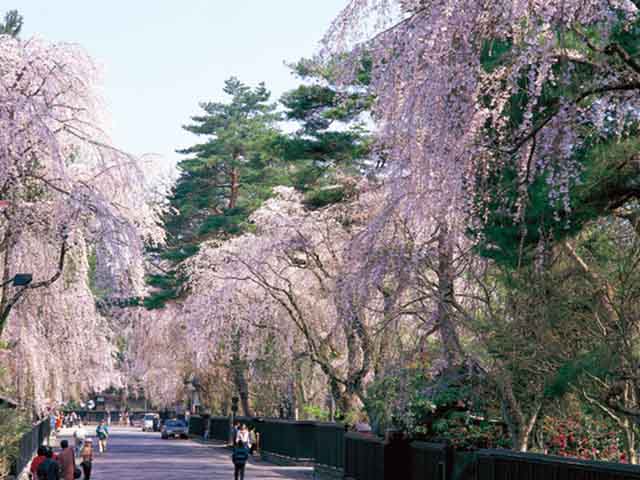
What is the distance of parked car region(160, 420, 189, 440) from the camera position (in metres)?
79.7

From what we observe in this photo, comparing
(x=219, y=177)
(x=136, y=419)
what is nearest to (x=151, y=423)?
(x=136, y=419)

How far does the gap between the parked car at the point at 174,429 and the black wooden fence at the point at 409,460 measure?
106ft

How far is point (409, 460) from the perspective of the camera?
24141 millimetres

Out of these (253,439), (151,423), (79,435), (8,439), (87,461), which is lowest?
(87,461)

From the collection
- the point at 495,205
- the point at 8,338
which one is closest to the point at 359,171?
the point at 8,338

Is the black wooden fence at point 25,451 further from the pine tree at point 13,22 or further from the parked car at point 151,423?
the parked car at point 151,423

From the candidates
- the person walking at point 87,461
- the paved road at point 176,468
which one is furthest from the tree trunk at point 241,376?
the person walking at point 87,461

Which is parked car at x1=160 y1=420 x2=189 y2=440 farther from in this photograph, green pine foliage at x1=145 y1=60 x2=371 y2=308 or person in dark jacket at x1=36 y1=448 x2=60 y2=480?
person in dark jacket at x1=36 y1=448 x2=60 y2=480

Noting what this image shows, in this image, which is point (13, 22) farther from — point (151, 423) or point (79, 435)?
point (151, 423)

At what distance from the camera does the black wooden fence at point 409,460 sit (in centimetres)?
1397

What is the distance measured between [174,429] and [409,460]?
58180 mm

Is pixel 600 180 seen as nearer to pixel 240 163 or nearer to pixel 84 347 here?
pixel 84 347

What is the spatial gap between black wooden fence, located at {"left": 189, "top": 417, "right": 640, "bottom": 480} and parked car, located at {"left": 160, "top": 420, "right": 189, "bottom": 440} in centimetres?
3228

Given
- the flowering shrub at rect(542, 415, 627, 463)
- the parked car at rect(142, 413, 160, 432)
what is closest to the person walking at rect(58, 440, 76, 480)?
the flowering shrub at rect(542, 415, 627, 463)
